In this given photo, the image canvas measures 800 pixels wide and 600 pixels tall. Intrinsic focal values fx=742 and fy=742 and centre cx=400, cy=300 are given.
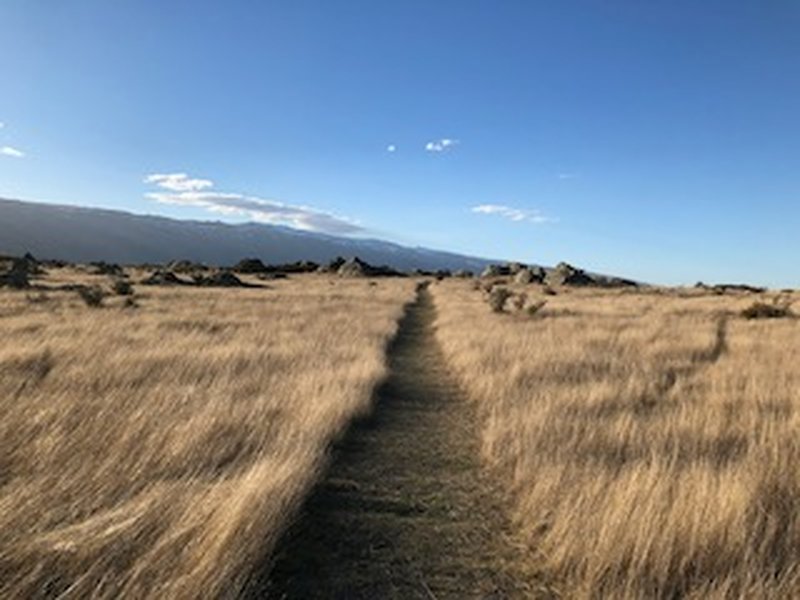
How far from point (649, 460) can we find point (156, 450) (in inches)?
185

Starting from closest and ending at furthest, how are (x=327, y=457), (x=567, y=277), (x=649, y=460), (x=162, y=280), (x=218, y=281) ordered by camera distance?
(x=327, y=457)
(x=649, y=460)
(x=162, y=280)
(x=218, y=281)
(x=567, y=277)

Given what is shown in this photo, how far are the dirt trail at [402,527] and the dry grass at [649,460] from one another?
1.03ft

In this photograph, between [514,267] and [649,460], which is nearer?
[649,460]

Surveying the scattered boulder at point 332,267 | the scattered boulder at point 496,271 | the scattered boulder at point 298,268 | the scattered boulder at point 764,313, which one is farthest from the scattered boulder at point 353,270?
the scattered boulder at point 764,313

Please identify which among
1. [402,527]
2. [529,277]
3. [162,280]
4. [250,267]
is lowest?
[250,267]

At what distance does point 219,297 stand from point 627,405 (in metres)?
26.6

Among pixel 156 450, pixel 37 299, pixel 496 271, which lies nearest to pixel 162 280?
pixel 37 299

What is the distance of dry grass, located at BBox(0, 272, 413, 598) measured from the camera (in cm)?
407

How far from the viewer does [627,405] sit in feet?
33.7

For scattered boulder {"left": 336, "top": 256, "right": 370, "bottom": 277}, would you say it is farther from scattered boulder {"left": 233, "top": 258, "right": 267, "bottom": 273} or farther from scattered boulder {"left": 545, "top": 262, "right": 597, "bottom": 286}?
scattered boulder {"left": 545, "top": 262, "right": 597, "bottom": 286}

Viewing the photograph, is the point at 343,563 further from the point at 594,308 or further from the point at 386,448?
the point at 594,308

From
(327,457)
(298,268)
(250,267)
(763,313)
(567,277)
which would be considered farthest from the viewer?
(298,268)

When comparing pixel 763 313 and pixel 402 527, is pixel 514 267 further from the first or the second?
pixel 402 527

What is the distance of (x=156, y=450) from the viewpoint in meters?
6.79
